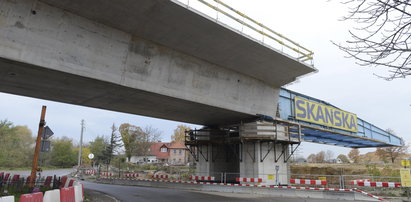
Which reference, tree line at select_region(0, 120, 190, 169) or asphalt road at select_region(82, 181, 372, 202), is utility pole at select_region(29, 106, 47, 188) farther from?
tree line at select_region(0, 120, 190, 169)

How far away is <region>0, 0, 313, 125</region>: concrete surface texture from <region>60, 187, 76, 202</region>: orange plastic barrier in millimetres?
4175

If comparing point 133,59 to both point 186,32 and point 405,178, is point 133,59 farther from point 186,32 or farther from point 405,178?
point 405,178

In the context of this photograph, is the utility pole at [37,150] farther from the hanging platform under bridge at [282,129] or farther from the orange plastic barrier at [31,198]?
the hanging platform under bridge at [282,129]

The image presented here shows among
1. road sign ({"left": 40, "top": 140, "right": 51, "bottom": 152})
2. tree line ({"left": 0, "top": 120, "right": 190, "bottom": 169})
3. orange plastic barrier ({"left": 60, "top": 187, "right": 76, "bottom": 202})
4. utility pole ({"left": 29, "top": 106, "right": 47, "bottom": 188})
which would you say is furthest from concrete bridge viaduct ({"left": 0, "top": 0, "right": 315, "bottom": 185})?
tree line ({"left": 0, "top": 120, "right": 190, "bottom": 169})

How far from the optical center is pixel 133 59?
1211cm

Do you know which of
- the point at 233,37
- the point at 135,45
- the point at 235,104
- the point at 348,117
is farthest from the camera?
the point at 348,117

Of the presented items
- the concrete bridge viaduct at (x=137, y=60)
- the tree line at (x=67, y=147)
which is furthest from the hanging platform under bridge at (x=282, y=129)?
the tree line at (x=67, y=147)

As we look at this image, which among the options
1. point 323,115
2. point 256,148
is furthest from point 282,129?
point 323,115

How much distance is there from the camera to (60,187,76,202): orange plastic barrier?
8.95 m

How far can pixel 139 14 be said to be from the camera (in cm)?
1119

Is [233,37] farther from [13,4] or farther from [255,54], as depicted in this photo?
[13,4]

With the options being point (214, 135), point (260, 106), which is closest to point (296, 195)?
point (260, 106)

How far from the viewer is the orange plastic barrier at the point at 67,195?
29.3 feet

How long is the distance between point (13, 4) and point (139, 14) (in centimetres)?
422
